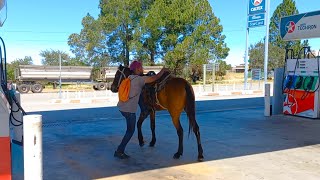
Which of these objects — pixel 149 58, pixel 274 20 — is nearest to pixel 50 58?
pixel 149 58

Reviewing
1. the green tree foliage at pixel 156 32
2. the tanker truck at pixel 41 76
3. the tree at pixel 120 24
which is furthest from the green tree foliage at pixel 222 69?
the tanker truck at pixel 41 76

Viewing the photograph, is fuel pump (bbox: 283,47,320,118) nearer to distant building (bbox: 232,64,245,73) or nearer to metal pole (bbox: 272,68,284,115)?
metal pole (bbox: 272,68,284,115)

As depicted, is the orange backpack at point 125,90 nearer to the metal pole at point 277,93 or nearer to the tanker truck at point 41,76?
the metal pole at point 277,93

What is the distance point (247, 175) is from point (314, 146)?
2996 millimetres

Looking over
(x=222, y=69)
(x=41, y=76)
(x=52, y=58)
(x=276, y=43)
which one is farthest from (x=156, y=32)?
(x=276, y=43)

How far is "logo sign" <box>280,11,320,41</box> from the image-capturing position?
11.8 m

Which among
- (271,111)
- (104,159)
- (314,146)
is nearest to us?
(104,159)

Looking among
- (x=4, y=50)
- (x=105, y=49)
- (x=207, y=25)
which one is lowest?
(x=4, y=50)

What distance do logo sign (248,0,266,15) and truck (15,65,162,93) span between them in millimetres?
12641

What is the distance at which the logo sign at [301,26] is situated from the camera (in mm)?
11836

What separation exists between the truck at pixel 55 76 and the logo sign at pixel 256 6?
12641 millimetres

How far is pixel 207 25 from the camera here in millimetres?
45094

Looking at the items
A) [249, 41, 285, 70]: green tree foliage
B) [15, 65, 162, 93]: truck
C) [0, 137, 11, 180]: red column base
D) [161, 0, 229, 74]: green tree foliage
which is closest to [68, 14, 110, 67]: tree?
[15, 65, 162, 93]: truck

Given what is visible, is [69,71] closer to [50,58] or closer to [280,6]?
[50,58]
